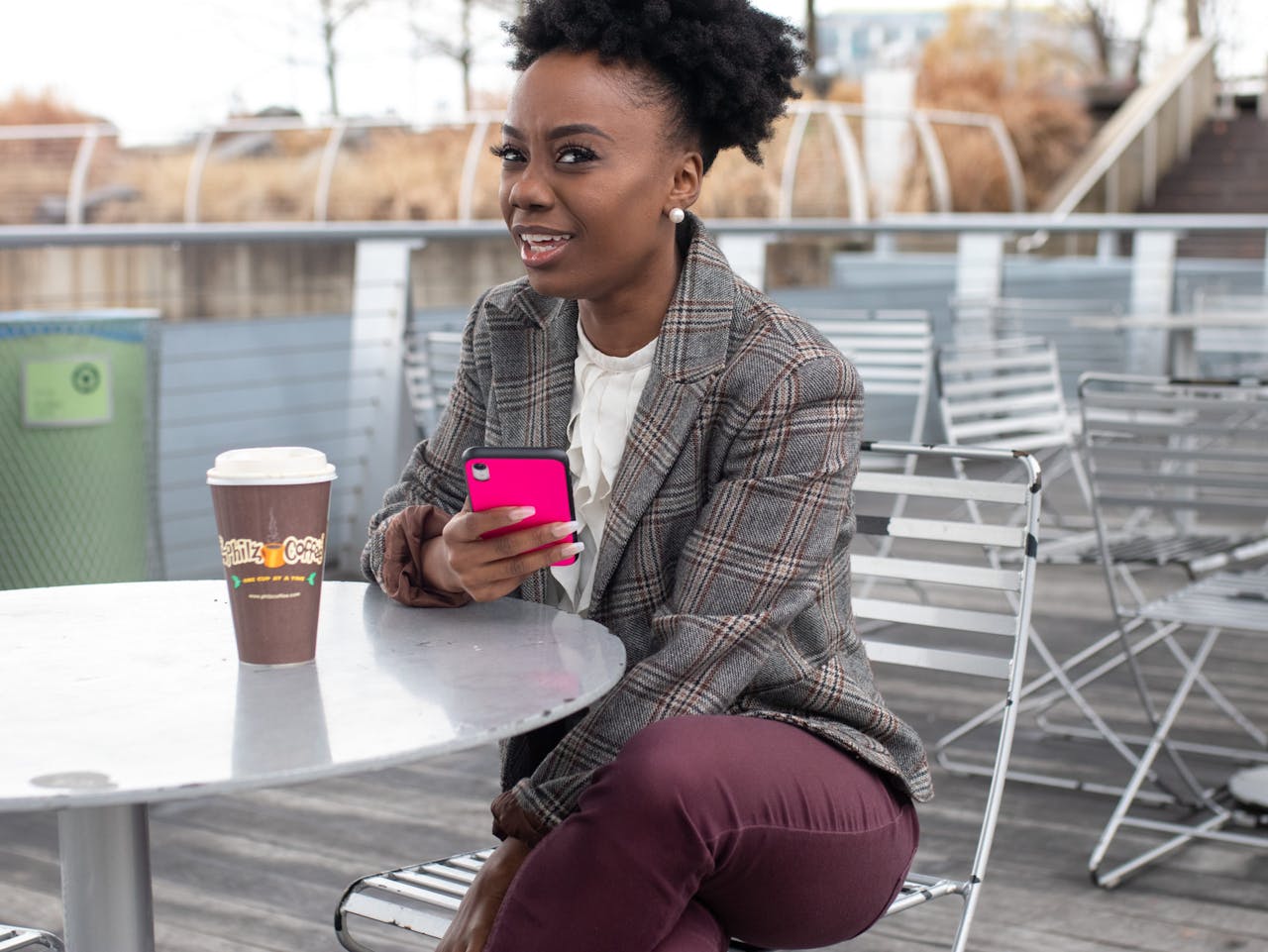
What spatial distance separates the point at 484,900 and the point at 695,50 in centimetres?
97

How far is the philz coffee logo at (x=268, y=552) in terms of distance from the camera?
5.25ft

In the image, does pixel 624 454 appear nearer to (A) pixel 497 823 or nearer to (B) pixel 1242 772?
(A) pixel 497 823

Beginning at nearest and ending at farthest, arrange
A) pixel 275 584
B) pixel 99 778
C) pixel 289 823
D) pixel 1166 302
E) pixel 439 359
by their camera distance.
Result: pixel 99 778 → pixel 275 584 → pixel 289 823 → pixel 439 359 → pixel 1166 302

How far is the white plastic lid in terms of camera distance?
1.57 m

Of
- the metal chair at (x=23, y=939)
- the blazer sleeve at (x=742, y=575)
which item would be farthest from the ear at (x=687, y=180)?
the metal chair at (x=23, y=939)

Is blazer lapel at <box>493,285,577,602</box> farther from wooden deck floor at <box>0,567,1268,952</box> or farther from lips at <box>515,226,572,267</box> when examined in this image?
wooden deck floor at <box>0,567,1268,952</box>

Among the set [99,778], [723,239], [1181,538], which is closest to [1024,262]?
[723,239]

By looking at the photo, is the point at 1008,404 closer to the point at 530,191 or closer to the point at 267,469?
the point at 530,191

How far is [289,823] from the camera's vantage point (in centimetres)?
379

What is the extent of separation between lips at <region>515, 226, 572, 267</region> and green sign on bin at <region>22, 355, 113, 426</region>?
2.58 m

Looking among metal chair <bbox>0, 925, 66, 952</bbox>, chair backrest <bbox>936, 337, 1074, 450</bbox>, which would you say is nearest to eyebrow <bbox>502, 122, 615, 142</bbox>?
metal chair <bbox>0, 925, 66, 952</bbox>

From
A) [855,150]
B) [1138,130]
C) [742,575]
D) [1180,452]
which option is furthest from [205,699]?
[1138,130]

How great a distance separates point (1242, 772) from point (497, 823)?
8.36 ft

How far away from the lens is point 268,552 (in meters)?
1.60
